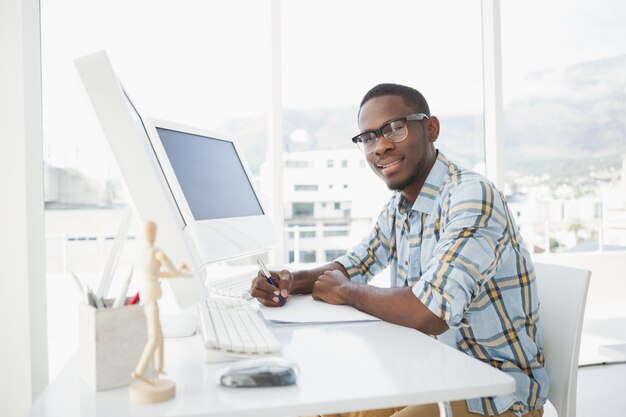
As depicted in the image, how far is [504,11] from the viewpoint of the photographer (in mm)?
3037

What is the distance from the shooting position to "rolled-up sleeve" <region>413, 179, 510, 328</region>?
107 cm

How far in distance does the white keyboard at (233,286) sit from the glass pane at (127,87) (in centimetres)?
116

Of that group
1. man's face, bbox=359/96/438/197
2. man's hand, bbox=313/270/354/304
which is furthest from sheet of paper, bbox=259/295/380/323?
man's face, bbox=359/96/438/197

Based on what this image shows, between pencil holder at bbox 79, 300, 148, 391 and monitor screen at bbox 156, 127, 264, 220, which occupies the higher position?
monitor screen at bbox 156, 127, 264, 220

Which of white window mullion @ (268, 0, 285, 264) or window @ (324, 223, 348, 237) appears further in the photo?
window @ (324, 223, 348, 237)

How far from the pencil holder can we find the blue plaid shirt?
1.96 ft

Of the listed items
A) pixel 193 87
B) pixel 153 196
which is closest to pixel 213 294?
pixel 153 196

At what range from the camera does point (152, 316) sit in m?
0.66

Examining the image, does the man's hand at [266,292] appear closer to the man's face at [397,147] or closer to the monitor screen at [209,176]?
the monitor screen at [209,176]

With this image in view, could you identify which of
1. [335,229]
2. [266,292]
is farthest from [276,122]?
[266,292]

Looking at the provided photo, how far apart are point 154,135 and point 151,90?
175 cm

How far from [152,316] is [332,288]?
2.28ft

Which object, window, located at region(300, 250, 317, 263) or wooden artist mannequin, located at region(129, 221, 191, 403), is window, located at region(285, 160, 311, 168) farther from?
wooden artist mannequin, located at region(129, 221, 191, 403)

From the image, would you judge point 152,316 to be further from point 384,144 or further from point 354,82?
point 354,82
